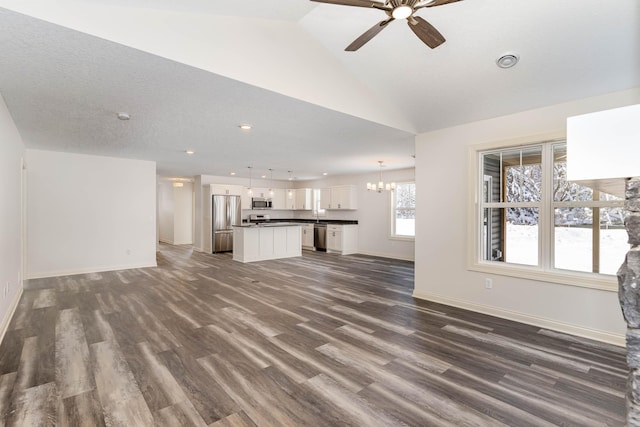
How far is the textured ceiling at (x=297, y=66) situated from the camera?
227 cm

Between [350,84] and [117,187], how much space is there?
18.8 feet

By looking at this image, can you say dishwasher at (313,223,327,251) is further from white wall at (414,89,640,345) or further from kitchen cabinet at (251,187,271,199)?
white wall at (414,89,640,345)

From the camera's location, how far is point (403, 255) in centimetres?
812

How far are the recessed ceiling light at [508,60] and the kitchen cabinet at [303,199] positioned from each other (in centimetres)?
808

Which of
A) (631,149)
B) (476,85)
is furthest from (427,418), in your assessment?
(476,85)

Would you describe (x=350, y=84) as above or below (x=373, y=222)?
above

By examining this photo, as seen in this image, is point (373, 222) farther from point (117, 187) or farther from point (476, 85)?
point (117, 187)

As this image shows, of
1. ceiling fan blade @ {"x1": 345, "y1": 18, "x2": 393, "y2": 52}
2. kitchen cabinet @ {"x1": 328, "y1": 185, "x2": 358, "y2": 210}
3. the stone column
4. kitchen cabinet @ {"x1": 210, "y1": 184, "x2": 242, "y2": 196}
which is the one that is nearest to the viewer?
the stone column

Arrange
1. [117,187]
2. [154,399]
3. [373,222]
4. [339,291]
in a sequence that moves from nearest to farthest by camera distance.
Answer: [154,399], [339,291], [117,187], [373,222]

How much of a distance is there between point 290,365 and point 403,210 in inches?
256

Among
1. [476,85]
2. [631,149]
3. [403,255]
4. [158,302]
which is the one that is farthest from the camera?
[403,255]

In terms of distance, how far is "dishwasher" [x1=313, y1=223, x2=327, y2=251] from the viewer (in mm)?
9873

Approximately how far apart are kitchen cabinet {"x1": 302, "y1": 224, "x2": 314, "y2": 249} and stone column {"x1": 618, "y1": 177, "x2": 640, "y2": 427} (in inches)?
363

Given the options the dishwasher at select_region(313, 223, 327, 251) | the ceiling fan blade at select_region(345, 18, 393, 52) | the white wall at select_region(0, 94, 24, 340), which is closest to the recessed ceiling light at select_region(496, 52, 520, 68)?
the ceiling fan blade at select_region(345, 18, 393, 52)
